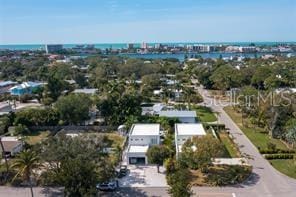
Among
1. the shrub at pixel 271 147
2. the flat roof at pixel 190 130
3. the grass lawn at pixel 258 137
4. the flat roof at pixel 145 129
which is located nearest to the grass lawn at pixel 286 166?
the shrub at pixel 271 147

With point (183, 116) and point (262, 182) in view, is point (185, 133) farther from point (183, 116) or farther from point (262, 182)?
point (262, 182)

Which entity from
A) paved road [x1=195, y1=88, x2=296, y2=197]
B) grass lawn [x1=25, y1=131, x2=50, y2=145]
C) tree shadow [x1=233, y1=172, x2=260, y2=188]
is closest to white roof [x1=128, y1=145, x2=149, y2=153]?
paved road [x1=195, y1=88, x2=296, y2=197]

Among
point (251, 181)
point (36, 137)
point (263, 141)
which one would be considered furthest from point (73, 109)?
point (251, 181)

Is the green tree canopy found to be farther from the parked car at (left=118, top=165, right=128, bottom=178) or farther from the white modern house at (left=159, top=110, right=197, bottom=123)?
the parked car at (left=118, top=165, right=128, bottom=178)

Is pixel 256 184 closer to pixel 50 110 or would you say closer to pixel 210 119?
pixel 210 119

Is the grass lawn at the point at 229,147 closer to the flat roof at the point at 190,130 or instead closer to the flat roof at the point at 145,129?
the flat roof at the point at 190,130

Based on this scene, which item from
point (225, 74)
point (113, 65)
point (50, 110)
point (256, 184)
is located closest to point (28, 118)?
point (50, 110)
